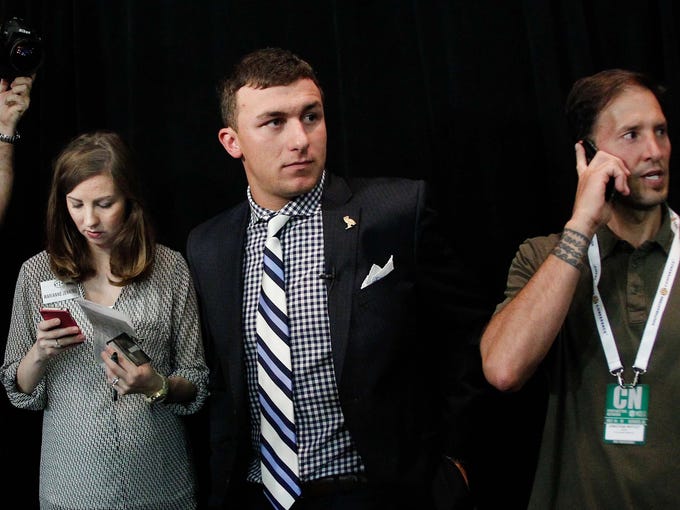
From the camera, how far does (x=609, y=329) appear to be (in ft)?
7.24

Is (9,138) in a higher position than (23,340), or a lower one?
higher

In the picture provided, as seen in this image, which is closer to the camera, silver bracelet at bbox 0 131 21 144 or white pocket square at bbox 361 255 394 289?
white pocket square at bbox 361 255 394 289

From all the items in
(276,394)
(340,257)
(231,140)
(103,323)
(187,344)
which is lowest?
(276,394)

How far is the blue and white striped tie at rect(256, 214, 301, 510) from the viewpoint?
230cm

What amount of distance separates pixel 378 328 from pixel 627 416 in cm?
67

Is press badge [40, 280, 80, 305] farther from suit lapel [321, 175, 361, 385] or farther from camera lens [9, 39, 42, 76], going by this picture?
suit lapel [321, 175, 361, 385]

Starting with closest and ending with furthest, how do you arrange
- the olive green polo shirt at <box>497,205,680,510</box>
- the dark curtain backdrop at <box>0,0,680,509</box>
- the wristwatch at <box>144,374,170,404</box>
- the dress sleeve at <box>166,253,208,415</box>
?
the olive green polo shirt at <box>497,205,680,510</box> < the wristwatch at <box>144,374,170,404</box> < the dress sleeve at <box>166,253,208,415</box> < the dark curtain backdrop at <box>0,0,680,509</box>

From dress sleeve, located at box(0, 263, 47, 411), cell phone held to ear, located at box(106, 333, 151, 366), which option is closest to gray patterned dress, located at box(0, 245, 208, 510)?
dress sleeve, located at box(0, 263, 47, 411)

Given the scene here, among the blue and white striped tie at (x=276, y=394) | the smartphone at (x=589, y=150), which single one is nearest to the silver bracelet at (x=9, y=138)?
the blue and white striped tie at (x=276, y=394)

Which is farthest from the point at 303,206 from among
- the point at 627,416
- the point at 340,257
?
the point at 627,416

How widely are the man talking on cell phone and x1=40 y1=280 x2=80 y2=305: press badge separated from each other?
1.24 meters

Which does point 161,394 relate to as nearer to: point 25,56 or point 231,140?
point 231,140

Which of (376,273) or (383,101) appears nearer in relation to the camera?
(376,273)

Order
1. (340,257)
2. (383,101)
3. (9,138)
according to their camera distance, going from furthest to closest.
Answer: (383,101)
(9,138)
(340,257)
